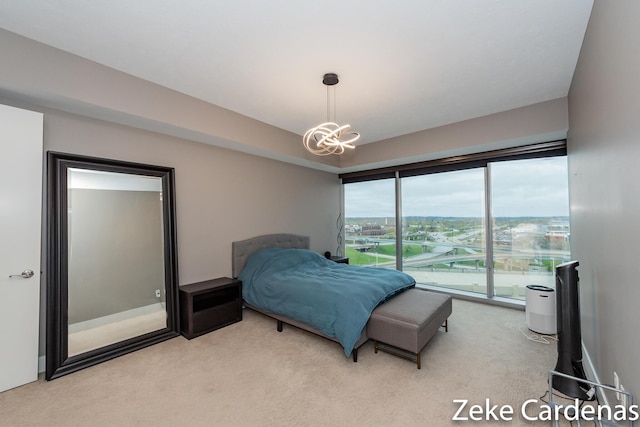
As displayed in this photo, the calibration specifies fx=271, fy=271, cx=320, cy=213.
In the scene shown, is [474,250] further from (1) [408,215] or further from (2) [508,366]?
(2) [508,366]

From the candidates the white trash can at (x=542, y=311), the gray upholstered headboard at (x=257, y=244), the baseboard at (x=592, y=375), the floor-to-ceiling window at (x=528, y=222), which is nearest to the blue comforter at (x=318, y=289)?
the gray upholstered headboard at (x=257, y=244)

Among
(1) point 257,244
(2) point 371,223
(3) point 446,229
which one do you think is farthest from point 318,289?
(2) point 371,223

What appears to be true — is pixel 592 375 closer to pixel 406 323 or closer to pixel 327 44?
pixel 406 323

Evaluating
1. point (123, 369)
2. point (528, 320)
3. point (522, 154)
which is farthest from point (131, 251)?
point (522, 154)

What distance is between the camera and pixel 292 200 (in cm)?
506

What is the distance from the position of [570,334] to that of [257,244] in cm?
371

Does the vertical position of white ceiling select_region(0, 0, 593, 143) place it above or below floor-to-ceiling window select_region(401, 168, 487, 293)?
above

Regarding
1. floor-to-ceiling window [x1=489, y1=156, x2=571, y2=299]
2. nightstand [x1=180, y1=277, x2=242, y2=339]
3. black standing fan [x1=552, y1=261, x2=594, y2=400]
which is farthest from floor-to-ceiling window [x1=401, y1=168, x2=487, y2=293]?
nightstand [x1=180, y1=277, x2=242, y2=339]

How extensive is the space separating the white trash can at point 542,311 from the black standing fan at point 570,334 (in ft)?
4.18

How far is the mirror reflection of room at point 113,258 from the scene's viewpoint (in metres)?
2.63

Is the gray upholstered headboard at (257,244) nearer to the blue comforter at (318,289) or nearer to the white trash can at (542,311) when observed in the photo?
the blue comforter at (318,289)

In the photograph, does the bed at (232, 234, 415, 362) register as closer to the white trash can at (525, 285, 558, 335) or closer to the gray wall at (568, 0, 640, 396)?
the white trash can at (525, 285, 558, 335)

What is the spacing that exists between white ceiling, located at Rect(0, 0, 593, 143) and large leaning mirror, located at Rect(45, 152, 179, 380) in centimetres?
112

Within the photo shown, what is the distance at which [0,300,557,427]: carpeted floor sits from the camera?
74.4 inches
